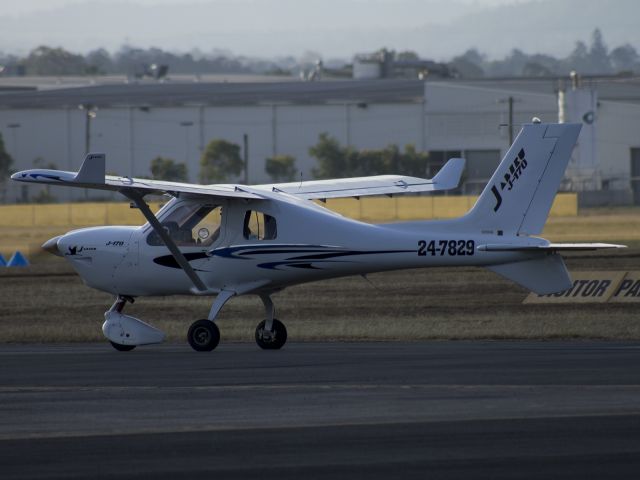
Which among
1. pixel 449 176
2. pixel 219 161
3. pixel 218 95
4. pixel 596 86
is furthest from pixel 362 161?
pixel 449 176

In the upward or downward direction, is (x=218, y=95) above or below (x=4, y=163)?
above

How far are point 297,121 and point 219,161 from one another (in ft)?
23.6

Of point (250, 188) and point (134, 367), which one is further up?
point (250, 188)

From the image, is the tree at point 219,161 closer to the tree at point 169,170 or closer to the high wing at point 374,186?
the tree at point 169,170

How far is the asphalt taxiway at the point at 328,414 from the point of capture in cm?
1018

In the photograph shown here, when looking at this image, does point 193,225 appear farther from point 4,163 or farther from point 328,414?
point 4,163

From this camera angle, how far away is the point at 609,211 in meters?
67.9

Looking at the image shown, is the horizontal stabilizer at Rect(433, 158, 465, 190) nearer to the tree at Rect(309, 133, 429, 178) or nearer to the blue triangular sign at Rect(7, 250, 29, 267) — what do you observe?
the blue triangular sign at Rect(7, 250, 29, 267)

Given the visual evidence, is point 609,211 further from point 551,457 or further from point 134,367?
point 551,457

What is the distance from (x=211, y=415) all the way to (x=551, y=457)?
356cm

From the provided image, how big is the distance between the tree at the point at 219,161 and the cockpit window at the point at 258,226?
70486 millimetres

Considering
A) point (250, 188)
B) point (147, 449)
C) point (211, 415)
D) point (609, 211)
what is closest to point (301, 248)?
point (250, 188)

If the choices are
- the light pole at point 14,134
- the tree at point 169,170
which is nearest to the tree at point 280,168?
the tree at point 169,170

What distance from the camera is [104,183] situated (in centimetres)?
1680
